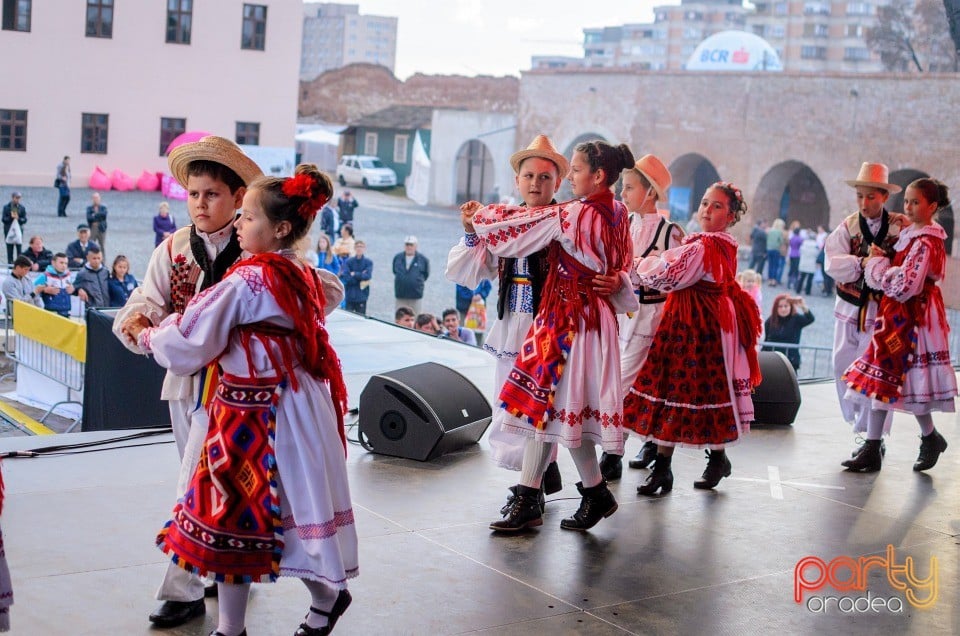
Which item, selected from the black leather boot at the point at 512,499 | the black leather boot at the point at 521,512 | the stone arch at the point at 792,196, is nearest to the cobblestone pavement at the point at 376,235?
the stone arch at the point at 792,196

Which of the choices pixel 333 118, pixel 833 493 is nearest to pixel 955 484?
pixel 833 493

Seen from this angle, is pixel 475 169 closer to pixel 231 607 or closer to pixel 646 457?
pixel 646 457

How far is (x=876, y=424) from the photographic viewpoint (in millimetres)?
6223

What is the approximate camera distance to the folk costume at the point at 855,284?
615cm

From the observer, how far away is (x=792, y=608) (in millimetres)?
4164

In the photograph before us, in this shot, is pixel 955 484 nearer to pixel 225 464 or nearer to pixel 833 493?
pixel 833 493

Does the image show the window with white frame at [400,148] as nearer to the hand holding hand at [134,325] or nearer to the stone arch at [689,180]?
the stone arch at [689,180]

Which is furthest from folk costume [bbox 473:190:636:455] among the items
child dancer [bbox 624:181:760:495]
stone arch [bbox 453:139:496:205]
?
stone arch [bbox 453:139:496:205]


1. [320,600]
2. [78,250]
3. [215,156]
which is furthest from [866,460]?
[78,250]

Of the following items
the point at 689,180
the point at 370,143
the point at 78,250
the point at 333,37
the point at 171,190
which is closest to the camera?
the point at 78,250

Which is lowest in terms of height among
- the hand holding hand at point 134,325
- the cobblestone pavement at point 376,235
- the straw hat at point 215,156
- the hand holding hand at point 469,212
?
the cobblestone pavement at point 376,235

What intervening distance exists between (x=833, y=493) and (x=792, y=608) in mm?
1702

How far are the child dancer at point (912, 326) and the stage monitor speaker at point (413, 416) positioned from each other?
81.3 inches

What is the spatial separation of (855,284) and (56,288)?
26.0 ft
